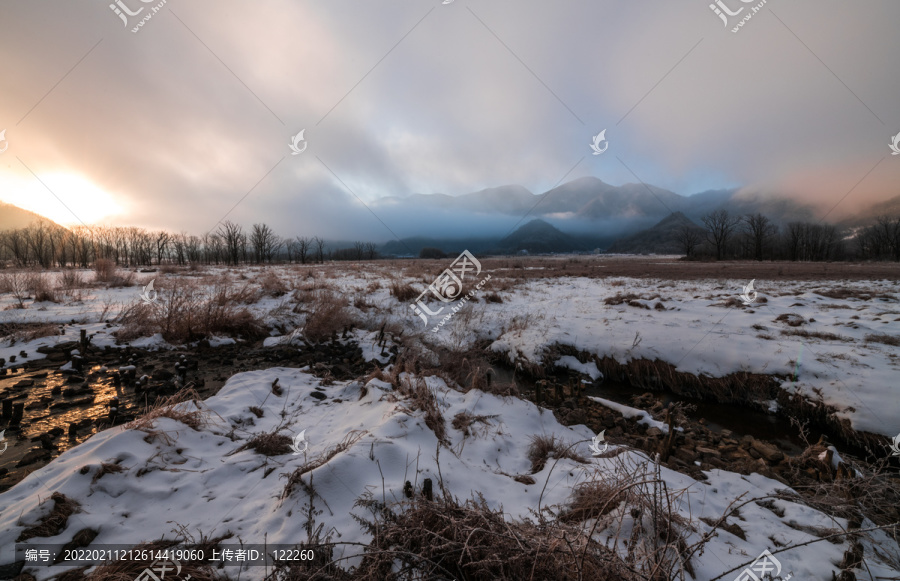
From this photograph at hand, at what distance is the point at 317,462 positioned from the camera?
3.51 metres

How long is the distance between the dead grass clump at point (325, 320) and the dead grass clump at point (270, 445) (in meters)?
6.40

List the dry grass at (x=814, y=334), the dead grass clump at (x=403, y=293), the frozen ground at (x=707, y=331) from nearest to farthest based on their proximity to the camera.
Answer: the frozen ground at (x=707, y=331), the dry grass at (x=814, y=334), the dead grass clump at (x=403, y=293)

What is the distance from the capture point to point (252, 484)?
3.45m

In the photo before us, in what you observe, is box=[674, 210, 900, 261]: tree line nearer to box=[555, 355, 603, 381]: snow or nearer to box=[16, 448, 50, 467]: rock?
box=[555, 355, 603, 381]: snow

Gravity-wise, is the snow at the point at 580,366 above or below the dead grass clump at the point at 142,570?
below

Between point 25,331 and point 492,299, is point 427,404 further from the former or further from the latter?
point 25,331

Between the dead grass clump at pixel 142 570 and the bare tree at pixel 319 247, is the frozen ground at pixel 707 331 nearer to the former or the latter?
the dead grass clump at pixel 142 570

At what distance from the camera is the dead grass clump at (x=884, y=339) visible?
25.8 ft

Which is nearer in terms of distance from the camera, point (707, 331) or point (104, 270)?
point (707, 331)

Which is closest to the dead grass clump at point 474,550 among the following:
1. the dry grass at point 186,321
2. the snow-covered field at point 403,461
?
the snow-covered field at point 403,461

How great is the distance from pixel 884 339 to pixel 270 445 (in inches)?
577

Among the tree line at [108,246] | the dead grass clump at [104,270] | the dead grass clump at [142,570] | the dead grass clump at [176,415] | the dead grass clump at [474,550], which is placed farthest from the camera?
the tree line at [108,246]

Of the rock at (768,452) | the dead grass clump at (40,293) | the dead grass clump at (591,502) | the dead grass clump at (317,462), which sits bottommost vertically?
the rock at (768,452)

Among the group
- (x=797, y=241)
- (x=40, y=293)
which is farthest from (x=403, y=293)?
(x=797, y=241)
